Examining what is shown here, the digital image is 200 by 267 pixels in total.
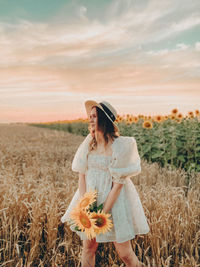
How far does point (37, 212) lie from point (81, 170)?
1.05 m

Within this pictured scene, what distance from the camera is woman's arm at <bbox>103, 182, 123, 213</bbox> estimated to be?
2.11 meters

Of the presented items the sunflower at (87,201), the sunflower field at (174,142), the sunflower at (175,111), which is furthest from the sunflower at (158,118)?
the sunflower at (87,201)

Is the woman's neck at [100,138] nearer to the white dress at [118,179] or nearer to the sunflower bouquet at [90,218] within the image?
the white dress at [118,179]

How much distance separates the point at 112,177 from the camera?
2.23 meters

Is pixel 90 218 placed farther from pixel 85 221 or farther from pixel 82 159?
pixel 82 159

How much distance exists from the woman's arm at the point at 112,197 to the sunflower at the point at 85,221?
168mm

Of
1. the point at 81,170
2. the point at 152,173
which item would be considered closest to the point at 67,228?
the point at 81,170

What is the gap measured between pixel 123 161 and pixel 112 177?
17 cm

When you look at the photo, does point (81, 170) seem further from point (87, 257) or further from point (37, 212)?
point (37, 212)

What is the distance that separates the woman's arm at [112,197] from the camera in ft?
6.93

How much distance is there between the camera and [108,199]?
2.12m

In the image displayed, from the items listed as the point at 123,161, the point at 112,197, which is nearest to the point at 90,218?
the point at 112,197

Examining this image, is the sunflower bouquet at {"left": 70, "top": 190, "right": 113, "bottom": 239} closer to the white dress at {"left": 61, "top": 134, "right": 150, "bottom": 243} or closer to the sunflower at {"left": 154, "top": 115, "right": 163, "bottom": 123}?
the white dress at {"left": 61, "top": 134, "right": 150, "bottom": 243}

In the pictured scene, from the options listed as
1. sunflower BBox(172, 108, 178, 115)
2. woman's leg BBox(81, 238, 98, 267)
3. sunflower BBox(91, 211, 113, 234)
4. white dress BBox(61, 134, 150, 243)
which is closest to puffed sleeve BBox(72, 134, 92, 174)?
white dress BBox(61, 134, 150, 243)
